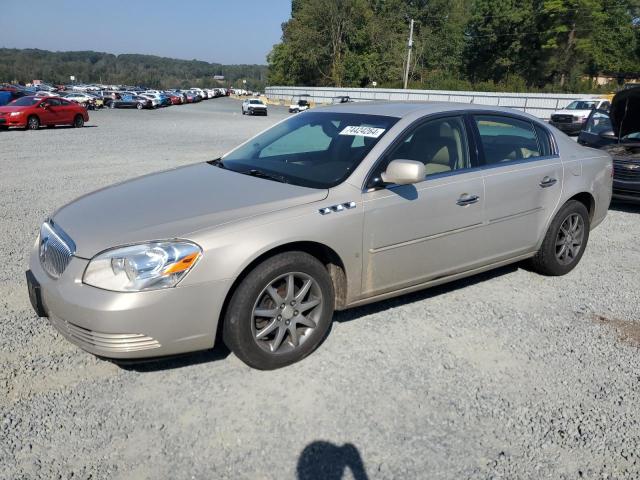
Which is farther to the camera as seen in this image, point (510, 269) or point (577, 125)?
point (577, 125)

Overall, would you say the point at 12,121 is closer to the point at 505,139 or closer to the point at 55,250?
the point at 55,250

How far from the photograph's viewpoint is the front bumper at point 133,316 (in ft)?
9.14

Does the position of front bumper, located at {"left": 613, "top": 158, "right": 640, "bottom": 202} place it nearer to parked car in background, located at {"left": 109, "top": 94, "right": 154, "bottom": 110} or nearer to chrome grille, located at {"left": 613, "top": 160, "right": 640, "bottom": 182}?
chrome grille, located at {"left": 613, "top": 160, "right": 640, "bottom": 182}

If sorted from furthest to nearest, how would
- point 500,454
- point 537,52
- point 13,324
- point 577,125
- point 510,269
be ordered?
1. point 537,52
2. point 577,125
3. point 510,269
4. point 13,324
5. point 500,454

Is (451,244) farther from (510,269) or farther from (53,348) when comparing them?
(53,348)

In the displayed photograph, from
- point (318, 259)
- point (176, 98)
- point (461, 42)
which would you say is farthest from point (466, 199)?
point (461, 42)

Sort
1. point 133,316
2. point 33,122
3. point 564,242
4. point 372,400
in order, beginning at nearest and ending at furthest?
point 133,316
point 372,400
point 564,242
point 33,122

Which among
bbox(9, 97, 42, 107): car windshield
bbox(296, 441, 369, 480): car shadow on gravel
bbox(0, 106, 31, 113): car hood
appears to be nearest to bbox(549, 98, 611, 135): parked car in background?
bbox(9, 97, 42, 107): car windshield

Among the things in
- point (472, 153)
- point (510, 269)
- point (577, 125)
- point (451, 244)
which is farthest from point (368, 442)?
point (577, 125)

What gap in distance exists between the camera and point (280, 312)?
3.26m

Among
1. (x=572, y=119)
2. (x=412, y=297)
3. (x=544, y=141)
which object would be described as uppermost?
(x=544, y=141)

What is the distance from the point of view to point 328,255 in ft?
11.4

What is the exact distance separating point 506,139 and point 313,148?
1673 millimetres

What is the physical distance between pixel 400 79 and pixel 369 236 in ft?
244
